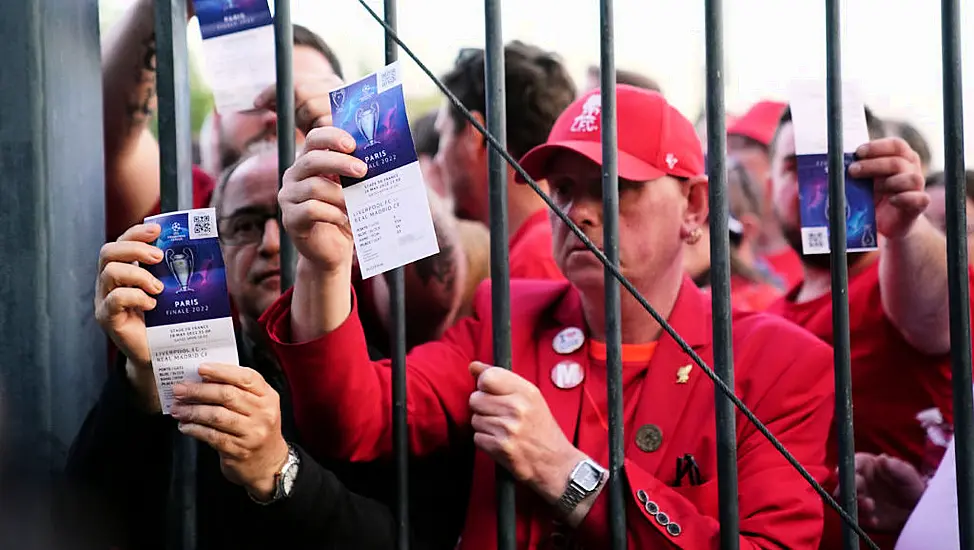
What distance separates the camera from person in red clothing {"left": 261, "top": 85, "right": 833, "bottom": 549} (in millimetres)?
1582

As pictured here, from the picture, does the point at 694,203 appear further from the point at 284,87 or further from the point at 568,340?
the point at 284,87

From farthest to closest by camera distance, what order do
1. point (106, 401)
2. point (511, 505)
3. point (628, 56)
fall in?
point (628, 56) < point (106, 401) < point (511, 505)

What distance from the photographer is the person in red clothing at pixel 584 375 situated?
5.19ft

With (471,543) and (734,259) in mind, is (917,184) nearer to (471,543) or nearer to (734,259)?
(734,259)

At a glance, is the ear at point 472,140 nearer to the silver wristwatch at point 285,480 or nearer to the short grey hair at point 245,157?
the short grey hair at point 245,157

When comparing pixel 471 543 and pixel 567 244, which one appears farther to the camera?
pixel 567 244

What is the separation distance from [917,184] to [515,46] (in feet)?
2.70

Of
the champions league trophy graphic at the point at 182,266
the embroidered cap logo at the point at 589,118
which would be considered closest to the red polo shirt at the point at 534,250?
the embroidered cap logo at the point at 589,118

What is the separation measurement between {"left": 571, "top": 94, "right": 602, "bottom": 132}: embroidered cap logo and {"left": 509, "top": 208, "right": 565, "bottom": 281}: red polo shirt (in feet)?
0.76

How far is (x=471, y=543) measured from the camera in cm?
182

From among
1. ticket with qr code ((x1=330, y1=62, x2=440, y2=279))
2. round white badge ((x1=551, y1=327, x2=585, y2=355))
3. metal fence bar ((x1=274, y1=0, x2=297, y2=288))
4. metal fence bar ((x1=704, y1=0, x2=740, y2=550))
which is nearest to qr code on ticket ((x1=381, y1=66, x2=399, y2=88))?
ticket with qr code ((x1=330, y1=62, x2=440, y2=279))

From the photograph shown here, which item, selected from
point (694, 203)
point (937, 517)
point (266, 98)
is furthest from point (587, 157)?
point (937, 517)

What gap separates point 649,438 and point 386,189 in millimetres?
690

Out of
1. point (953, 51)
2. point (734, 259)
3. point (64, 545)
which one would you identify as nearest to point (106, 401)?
point (64, 545)
